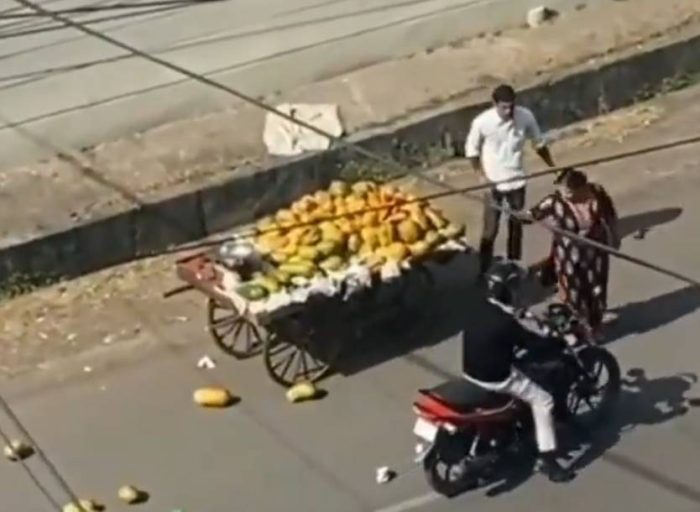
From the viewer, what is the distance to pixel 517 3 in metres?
18.2

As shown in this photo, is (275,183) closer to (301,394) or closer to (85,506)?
(301,394)

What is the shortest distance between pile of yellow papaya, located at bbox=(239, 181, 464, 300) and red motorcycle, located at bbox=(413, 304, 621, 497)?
1166 millimetres

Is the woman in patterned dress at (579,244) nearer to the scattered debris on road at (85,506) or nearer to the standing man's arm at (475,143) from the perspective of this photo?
the standing man's arm at (475,143)

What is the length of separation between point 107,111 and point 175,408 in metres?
4.04

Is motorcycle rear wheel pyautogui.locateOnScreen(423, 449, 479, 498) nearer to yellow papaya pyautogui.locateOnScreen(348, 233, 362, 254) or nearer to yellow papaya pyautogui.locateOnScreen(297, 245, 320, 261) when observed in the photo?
yellow papaya pyautogui.locateOnScreen(297, 245, 320, 261)

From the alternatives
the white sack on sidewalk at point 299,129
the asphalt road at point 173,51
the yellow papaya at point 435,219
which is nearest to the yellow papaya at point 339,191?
the yellow papaya at point 435,219

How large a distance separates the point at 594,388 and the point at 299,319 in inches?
71.5

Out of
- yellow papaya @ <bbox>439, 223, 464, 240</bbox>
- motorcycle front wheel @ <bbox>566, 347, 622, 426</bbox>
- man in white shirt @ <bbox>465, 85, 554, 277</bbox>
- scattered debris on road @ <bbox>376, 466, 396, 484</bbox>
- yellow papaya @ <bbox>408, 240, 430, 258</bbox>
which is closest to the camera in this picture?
scattered debris on road @ <bbox>376, 466, 396, 484</bbox>

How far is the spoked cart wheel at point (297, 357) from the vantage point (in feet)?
43.4

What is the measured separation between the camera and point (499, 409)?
38.9 ft

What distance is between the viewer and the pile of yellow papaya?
1308 cm

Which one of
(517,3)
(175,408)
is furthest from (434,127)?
(175,408)

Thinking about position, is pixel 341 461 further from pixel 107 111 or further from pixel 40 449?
pixel 107 111

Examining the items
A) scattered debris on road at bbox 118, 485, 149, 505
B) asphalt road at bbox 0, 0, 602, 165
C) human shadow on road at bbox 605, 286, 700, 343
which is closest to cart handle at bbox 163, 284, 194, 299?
scattered debris on road at bbox 118, 485, 149, 505
